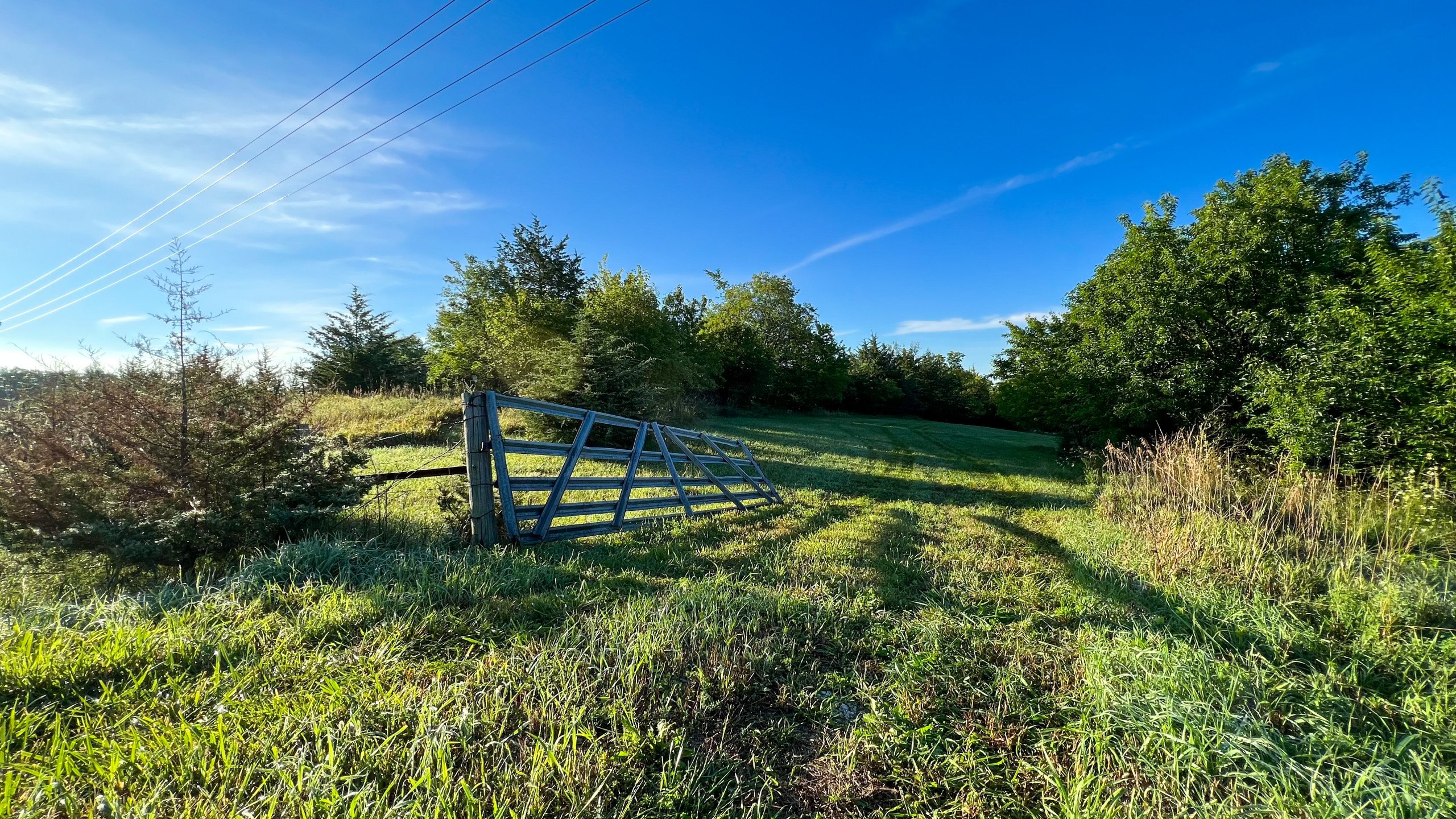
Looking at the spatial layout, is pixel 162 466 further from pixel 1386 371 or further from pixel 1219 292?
pixel 1219 292

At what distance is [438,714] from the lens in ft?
7.50

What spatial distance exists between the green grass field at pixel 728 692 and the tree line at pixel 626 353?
6576mm

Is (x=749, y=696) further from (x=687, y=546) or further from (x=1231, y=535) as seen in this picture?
(x=1231, y=535)

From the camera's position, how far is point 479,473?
16.7ft

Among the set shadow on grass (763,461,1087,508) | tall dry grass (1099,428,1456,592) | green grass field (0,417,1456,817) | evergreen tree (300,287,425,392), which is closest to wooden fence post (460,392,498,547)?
green grass field (0,417,1456,817)

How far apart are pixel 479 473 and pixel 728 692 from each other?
11.9ft

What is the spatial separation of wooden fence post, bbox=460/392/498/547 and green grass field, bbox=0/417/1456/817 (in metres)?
0.48

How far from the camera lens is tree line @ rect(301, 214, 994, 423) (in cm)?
1437

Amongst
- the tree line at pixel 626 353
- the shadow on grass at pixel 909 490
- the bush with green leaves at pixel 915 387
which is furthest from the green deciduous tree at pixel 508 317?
the bush with green leaves at pixel 915 387

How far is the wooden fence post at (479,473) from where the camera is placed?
198 inches

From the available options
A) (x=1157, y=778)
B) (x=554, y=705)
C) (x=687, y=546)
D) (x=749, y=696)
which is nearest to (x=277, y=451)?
(x=687, y=546)

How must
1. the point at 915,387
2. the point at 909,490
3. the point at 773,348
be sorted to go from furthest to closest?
the point at 915,387
the point at 773,348
the point at 909,490

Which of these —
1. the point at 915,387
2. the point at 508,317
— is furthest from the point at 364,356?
the point at 915,387

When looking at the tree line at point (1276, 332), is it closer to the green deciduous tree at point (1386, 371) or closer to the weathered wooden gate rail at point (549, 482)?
the green deciduous tree at point (1386, 371)
